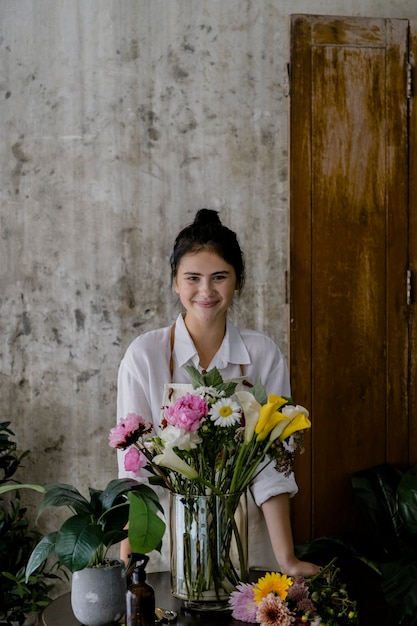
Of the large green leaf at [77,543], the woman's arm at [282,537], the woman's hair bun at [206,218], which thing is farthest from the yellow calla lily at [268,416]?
the woman's hair bun at [206,218]

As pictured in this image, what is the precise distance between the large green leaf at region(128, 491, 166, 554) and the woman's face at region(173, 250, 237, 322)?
765 millimetres

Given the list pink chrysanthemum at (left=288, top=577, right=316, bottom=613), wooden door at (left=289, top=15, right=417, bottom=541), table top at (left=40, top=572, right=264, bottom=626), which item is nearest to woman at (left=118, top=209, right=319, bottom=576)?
table top at (left=40, top=572, right=264, bottom=626)

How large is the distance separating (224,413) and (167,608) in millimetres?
474

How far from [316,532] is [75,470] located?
973 mm

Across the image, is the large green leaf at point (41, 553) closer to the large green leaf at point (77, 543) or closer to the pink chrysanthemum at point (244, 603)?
the large green leaf at point (77, 543)

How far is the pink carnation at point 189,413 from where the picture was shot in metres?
1.44

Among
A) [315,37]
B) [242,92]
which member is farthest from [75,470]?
[315,37]

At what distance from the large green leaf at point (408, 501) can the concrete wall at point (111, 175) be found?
85 cm

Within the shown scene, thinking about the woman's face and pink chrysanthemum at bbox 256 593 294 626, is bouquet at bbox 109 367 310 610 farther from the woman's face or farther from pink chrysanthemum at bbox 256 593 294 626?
the woman's face

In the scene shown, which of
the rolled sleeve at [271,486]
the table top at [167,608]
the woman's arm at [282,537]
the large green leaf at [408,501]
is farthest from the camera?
the large green leaf at [408,501]

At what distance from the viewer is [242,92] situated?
3.08 metres

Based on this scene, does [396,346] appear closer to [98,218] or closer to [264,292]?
[264,292]

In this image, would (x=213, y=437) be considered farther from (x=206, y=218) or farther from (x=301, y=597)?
(x=206, y=218)

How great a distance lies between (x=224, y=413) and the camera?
4.81ft
